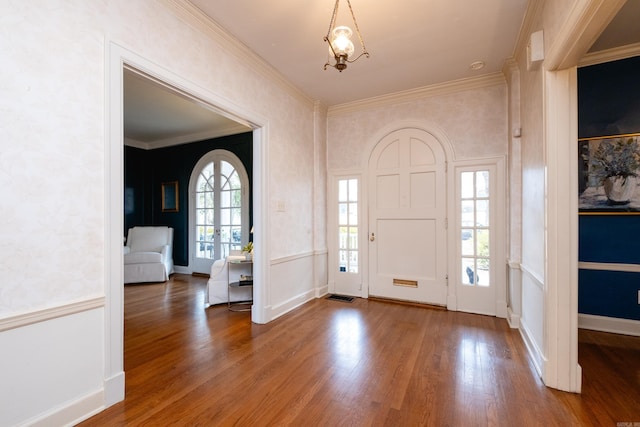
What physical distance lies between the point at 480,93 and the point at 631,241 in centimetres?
210

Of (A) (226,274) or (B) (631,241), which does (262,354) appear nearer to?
(A) (226,274)

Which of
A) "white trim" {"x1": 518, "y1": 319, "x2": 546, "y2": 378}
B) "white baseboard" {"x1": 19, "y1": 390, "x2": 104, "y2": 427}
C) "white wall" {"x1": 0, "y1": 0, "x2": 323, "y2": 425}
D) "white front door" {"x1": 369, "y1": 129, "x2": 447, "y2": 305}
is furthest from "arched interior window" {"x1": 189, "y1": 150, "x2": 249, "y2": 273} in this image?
"white trim" {"x1": 518, "y1": 319, "x2": 546, "y2": 378}

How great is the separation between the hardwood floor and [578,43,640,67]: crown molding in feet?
8.59

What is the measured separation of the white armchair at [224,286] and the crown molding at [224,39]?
2.22m

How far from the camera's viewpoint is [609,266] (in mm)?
2789

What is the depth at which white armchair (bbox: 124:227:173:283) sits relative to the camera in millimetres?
4965

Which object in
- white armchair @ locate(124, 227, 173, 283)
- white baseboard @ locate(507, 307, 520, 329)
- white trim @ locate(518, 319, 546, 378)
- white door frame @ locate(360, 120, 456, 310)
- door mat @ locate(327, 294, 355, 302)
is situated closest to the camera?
white trim @ locate(518, 319, 546, 378)

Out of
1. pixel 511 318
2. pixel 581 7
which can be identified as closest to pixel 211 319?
pixel 511 318

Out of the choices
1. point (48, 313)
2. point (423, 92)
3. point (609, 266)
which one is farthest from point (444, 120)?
Result: point (48, 313)

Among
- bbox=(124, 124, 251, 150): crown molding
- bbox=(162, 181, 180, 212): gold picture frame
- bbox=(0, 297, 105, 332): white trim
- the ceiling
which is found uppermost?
the ceiling

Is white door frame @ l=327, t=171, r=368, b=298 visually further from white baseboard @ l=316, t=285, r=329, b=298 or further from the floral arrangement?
the floral arrangement

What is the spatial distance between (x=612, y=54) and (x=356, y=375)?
12.1 feet

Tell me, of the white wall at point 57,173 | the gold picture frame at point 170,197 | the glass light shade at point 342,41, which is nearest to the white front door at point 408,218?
the glass light shade at point 342,41

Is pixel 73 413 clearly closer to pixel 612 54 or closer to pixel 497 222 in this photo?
pixel 497 222
